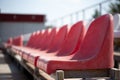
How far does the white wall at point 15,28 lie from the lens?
20953 millimetres

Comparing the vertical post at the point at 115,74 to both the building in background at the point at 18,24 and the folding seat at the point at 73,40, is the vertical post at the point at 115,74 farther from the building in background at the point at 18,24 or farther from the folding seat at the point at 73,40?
the building in background at the point at 18,24

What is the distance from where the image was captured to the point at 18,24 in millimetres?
21266

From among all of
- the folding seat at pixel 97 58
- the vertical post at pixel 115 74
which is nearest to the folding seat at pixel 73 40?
the folding seat at pixel 97 58

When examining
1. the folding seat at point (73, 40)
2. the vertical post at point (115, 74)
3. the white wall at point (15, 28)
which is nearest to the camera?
the vertical post at point (115, 74)

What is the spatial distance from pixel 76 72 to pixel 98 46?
33 cm

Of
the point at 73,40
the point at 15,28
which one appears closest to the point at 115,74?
the point at 73,40

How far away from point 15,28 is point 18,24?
1.10 feet

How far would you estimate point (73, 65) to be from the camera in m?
2.70

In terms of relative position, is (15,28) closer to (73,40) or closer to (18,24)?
(18,24)

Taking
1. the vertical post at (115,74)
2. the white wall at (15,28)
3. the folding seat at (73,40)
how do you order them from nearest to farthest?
the vertical post at (115,74) → the folding seat at (73,40) → the white wall at (15,28)

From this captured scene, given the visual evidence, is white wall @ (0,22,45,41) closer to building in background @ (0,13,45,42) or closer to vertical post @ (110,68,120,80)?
building in background @ (0,13,45,42)

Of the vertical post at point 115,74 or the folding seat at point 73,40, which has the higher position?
the folding seat at point 73,40

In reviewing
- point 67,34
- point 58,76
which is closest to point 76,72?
point 58,76

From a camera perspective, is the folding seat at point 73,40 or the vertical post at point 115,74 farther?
the folding seat at point 73,40
